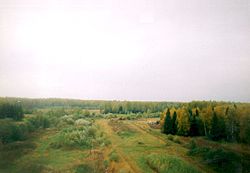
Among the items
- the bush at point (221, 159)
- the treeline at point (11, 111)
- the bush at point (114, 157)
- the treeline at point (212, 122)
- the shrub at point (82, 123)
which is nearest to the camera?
the bush at point (221, 159)

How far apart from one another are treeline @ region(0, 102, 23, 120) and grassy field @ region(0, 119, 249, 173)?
0.79 meters

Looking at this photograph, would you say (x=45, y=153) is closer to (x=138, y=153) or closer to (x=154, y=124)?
(x=138, y=153)

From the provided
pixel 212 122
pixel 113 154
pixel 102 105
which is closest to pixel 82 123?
pixel 102 105

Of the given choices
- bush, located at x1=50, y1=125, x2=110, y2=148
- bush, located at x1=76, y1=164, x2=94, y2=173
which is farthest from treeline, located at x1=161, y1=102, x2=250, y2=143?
bush, located at x1=76, y1=164, x2=94, y2=173

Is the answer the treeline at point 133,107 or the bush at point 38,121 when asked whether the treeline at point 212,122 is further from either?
the bush at point 38,121

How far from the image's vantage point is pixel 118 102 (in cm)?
848

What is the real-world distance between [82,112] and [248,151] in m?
6.78

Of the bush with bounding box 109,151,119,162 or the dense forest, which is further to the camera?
the bush with bounding box 109,151,119,162

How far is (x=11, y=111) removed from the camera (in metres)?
6.58

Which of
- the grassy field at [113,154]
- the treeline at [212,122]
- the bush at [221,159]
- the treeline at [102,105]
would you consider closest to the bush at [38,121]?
the grassy field at [113,154]

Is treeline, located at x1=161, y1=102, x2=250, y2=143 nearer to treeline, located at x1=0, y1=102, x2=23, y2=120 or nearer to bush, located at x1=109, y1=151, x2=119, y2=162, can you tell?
bush, located at x1=109, y1=151, x2=119, y2=162

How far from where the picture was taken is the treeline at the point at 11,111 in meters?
6.43

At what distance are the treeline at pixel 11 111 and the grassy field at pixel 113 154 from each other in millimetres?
793

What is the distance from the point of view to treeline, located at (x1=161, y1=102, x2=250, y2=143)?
233 inches
